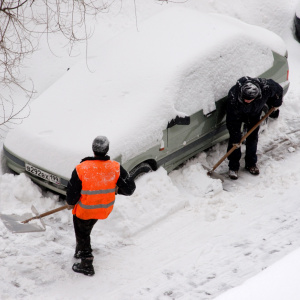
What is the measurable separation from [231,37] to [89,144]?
2684 mm

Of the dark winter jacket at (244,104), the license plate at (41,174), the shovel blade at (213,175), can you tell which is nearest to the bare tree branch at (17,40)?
the license plate at (41,174)

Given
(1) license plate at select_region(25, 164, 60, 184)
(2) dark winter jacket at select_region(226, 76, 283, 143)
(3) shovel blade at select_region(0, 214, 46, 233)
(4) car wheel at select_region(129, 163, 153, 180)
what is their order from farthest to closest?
(2) dark winter jacket at select_region(226, 76, 283, 143), (4) car wheel at select_region(129, 163, 153, 180), (1) license plate at select_region(25, 164, 60, 184), (3) shovel blade at select_region(0, 214, 46, 233)

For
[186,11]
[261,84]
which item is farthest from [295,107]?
→ [186,11]

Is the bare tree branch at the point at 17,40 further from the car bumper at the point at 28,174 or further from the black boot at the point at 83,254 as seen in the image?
the black boot at the point at 83,254

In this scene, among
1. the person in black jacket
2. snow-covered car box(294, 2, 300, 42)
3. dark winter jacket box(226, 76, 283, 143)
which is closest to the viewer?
the person in black jacket

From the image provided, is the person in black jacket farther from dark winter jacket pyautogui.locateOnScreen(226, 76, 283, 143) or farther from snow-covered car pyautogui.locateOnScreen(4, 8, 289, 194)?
snow-covered car pyautogui.locateOnScreen(4, 8, 289, 194)

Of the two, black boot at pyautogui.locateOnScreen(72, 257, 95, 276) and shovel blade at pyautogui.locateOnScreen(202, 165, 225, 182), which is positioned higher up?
black boot at pyautogui.locateOnScreen(72, 257, 95, 276)

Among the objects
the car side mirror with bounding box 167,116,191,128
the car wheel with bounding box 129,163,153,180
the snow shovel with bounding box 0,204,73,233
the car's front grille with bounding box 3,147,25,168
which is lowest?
the car wheel with bounding box 129,163,153,180

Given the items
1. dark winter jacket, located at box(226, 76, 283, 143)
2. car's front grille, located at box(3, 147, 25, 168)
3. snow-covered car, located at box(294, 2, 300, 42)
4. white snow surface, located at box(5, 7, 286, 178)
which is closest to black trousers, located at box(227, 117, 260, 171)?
dark winter jacket, located at box(226, 76, 283, 143)

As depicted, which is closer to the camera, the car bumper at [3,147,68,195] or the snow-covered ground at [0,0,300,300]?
the snow-covered ground at [0,0,300,300]

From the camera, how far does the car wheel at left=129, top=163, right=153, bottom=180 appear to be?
5660 mm

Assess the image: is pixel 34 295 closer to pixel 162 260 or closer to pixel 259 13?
pixel 162 260

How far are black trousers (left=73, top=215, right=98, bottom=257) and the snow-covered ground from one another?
0.25m

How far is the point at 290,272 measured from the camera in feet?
9.67
